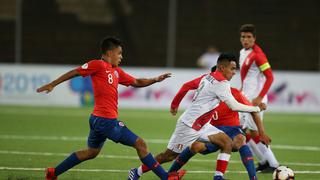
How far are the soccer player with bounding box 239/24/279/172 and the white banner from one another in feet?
37.5

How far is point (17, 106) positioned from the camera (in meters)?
23.4

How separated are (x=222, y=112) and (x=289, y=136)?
720cm

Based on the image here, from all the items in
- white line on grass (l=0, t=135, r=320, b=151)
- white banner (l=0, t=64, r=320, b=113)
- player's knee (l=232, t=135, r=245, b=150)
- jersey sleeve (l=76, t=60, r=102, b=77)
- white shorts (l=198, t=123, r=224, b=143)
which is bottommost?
white banner (l=0, t=64, r=320, b=113)

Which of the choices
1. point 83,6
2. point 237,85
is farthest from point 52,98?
point 237,85

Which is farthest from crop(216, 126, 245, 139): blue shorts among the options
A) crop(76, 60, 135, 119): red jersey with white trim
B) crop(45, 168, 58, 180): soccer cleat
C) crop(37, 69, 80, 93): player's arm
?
crop(45, 168, 58, 180): soccer cleat

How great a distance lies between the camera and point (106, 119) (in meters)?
9.33

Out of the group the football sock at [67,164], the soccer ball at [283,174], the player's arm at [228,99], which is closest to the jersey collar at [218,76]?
the player's arm at [228,99]

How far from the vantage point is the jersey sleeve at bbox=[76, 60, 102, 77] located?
934cm

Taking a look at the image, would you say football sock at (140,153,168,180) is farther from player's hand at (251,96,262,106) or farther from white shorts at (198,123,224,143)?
player's hand at (251,96,262,106)

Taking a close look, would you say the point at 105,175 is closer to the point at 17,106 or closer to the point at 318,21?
the point at 17,106

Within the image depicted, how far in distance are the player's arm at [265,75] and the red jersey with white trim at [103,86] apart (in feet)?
9.69

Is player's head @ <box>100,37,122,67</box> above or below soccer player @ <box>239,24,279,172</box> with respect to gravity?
above

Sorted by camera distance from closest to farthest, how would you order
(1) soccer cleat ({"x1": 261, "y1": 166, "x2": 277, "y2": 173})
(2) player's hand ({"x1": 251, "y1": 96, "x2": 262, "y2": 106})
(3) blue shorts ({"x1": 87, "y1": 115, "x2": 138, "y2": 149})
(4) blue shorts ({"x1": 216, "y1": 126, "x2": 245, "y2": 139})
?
(3) blue shorts ({"x1": 87, "y1": 115, "x2": 138, "y2": 149}) → (4) blue shorts ({"x1": 216, "y1": 126, "x2": 245, "y2": 139}) → (2) player's hand ({"x1": 251, "y1": 96, "x2": 262, "y2": 106}) → (1) soccer cleat ({"x1": 261, "y1": 166, "x2": 277, "y2": 173})

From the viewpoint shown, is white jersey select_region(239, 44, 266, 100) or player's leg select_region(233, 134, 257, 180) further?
white jersey select_region(239, 44, 266, 100)
